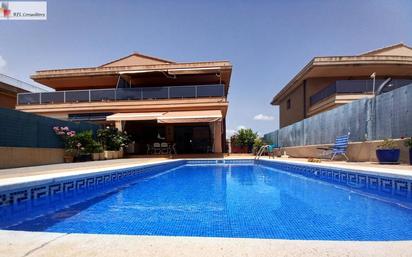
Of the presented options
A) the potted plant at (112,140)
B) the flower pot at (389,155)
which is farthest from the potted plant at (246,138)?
the flower pot at (389,155)

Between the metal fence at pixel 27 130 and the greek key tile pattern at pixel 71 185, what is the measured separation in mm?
4413

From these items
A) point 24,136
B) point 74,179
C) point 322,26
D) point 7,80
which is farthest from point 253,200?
point 7,80

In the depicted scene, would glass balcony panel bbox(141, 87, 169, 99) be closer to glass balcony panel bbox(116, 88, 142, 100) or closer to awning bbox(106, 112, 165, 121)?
glass balcony panel bbox(116, 88, 142, 100)

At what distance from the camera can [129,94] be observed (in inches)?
779

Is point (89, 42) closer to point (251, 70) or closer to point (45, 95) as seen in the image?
point (45, 95)

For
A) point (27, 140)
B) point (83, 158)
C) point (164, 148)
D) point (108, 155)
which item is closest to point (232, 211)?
point (27, 140)

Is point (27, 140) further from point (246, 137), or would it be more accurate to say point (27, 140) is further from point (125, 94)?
point (246, 137)

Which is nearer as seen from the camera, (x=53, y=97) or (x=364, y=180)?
(x=364, y=180)

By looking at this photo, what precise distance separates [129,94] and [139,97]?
2.50 feet

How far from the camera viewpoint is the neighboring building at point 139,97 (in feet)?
61.4

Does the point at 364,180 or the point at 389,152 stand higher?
the point at 389,152

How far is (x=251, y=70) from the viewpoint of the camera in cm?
2597

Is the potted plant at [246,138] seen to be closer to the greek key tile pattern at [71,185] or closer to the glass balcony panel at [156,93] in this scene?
the glass balcony panel at [156,93]

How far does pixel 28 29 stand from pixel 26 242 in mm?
17897
